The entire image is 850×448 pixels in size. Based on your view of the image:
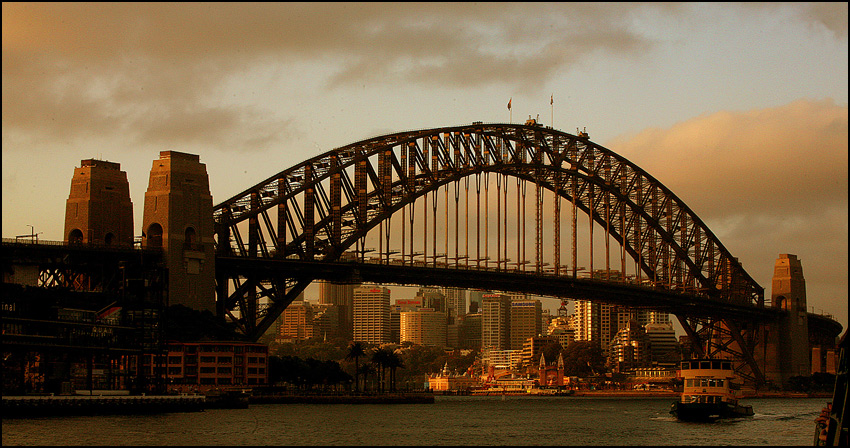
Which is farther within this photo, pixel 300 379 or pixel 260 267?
pixel 300 379

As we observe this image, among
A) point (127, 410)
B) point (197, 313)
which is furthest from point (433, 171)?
point (127, 410)

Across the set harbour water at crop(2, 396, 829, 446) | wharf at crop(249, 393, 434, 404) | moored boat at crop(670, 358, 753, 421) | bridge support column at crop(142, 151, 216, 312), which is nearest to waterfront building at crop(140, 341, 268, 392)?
wharf at crop(249, 393, 434, 404)

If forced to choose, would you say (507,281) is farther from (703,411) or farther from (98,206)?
(703,411)

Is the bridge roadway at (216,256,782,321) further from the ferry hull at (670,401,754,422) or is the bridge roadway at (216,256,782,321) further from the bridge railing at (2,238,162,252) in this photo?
the ferry hull at (670,401,754,422)

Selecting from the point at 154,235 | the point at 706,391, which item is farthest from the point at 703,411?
the point at 154,235

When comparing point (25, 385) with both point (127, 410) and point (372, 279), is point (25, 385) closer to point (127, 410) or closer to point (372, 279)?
point (127, 410)

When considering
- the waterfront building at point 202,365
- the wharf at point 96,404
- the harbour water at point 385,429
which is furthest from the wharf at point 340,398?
the wharf at point 96,404
